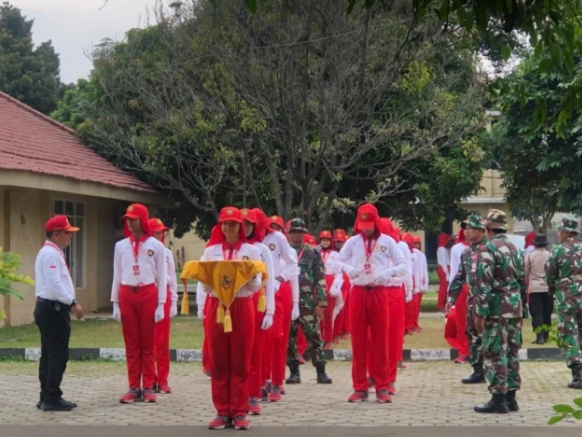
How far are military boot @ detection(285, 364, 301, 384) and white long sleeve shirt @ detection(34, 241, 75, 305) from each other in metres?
3.43

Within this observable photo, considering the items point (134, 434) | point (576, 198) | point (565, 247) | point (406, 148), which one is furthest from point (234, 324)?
point (576, 198)

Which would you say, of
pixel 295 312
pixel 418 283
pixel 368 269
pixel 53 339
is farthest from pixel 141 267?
pixel 418 283

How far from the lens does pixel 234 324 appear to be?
31.1ft

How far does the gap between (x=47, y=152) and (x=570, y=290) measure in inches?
558

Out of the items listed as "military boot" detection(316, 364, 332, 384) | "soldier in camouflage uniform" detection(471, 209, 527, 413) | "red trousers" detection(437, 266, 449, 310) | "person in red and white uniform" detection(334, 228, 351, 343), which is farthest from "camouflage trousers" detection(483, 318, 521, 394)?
"red trousers" detection(437, 266, 449, 310)

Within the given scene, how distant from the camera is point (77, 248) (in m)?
25.2

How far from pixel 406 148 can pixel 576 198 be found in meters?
6.38

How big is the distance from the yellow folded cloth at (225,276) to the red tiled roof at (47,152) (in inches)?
412

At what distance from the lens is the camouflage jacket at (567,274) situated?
1235cm

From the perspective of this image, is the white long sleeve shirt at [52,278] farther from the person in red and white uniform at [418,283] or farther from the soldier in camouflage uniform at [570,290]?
the person in red and white uniform at [418,283]

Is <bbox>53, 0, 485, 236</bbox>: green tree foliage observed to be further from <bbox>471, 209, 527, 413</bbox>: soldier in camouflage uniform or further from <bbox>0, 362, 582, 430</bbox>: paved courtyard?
<bbox>471, 209, 527, 413</bbox>: soldier in camouflage uniform

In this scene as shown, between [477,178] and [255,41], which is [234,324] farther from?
[477,178]

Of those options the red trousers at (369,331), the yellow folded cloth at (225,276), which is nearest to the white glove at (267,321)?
the yellow folded cloth at (225,276)

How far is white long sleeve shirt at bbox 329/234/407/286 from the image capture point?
11219mm
